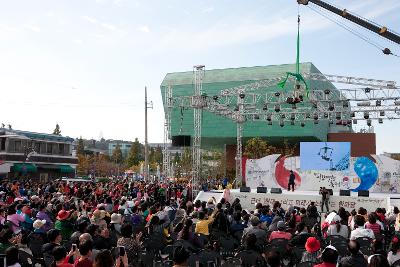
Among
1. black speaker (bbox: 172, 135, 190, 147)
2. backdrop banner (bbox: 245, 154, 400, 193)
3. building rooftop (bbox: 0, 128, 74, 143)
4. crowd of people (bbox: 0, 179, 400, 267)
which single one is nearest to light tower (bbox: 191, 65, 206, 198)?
backdrop banner (bbox: 245, 154, 400, 193)

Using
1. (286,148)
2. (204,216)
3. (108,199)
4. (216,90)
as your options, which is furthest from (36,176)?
(204,216)

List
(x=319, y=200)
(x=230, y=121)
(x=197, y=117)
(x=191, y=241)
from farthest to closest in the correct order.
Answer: (x=230, y=121)
(x=197, y=117)
(x=319, y=200)
(x=191, y=241)

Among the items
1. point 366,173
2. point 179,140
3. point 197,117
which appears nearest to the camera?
point 197,117

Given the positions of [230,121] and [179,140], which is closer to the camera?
[230,121]

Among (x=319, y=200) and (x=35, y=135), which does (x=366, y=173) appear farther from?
(x=35, y=135)

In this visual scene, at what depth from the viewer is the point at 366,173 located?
29.7m

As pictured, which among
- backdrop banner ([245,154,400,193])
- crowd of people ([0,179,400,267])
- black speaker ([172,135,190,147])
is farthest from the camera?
black speaker ([172,135,190,147])

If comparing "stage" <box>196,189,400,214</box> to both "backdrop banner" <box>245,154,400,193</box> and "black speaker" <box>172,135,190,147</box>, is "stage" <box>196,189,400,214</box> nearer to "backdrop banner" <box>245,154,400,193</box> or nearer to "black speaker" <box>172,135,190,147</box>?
"backdrop banner" <box>245,154,400,193</box>

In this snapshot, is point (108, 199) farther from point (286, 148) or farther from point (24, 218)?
point (286, 148)

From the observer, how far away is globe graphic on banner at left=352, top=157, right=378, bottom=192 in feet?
97.1

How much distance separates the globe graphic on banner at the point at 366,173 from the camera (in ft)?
97.1

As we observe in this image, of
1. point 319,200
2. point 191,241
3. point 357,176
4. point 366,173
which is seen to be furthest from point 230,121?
point 191,241

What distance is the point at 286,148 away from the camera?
5466 centimetres

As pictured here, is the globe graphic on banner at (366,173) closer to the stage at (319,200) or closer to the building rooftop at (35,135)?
the stage at (319,200)
